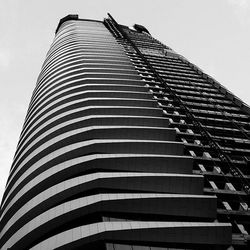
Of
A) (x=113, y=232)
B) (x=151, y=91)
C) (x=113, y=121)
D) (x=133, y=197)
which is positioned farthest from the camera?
(x=151, y=91)

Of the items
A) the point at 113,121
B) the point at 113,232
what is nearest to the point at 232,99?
the point at 113,121

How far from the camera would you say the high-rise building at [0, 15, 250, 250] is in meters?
20.5

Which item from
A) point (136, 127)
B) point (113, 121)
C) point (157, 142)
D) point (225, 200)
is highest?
point (113, 121)

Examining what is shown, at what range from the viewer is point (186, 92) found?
4803 cm

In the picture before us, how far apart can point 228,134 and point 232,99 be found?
1227 cm

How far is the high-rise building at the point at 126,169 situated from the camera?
20.5 m

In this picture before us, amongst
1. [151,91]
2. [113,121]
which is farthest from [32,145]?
[151,91]

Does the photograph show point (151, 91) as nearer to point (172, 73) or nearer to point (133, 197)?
point (172, 73)

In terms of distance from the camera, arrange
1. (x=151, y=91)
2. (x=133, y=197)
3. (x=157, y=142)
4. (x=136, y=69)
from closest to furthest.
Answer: (x=133, y=197) < (x=157, y=142) < (x=151, y=91) < (x=136, y=69)

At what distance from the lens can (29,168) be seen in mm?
32156

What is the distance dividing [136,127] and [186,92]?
60.3 ft

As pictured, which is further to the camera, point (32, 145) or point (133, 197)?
point (32, 145)

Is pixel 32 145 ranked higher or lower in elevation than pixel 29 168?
higher

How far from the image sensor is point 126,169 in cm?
2644
